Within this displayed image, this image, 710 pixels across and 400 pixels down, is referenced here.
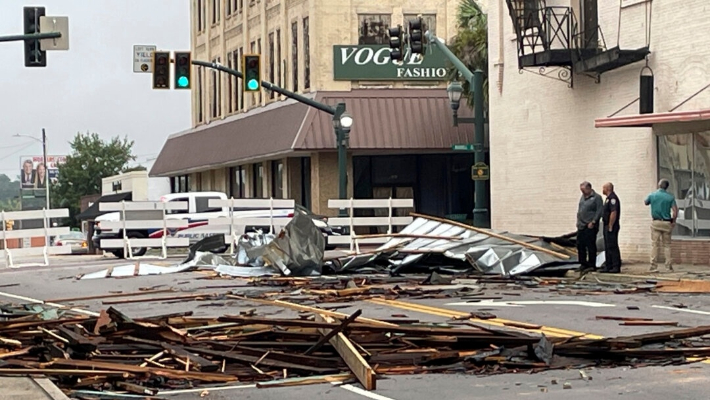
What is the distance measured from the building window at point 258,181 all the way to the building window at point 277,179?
4.54ft

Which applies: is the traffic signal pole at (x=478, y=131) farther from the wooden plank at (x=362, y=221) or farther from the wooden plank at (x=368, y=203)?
the wooden plank at (x=368, y=203)

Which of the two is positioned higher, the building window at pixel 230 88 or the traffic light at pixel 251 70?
the building window at pixel 230 88

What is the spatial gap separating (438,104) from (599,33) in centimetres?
1623

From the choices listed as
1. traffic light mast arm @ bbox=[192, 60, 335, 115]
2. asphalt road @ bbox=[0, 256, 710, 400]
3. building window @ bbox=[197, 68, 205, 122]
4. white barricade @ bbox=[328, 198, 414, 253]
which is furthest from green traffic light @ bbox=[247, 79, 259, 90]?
building window @ bbox=[197, 68, 205, 122]

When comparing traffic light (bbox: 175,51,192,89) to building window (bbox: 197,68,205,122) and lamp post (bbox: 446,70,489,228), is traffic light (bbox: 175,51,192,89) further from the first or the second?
building window (bbox: 197,68,205,122)

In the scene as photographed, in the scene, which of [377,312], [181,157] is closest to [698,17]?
[377,312]

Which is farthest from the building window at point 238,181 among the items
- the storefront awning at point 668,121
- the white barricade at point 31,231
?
the storefront awning at point 668,121

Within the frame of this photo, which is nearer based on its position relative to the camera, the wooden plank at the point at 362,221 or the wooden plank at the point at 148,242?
the wooden plank at the point at 148,242

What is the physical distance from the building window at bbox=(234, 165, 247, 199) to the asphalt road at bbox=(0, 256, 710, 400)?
23691 mm

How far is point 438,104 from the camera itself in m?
45.4

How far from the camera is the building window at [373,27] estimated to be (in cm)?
4622

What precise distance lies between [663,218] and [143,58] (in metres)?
16.8

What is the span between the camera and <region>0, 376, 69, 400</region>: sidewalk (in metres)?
8.87

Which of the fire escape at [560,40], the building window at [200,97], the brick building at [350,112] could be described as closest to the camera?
the fire escape at [560,40]
